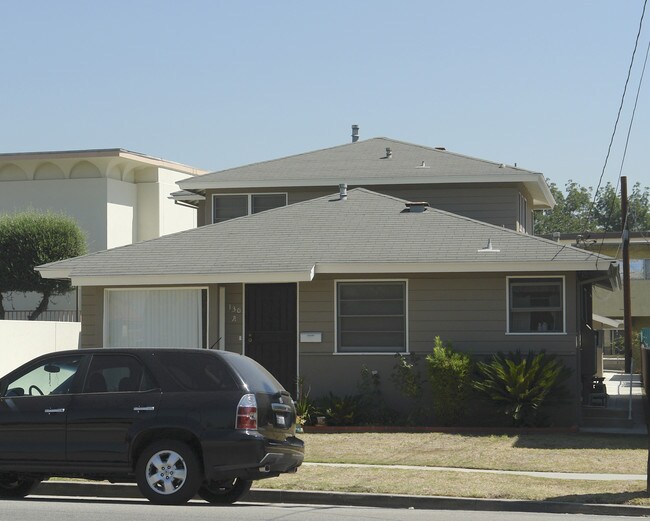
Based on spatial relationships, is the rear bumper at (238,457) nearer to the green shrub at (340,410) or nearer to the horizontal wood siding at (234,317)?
Result: the green shrub at (340,410)

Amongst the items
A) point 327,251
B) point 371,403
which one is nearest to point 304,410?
point 371,403

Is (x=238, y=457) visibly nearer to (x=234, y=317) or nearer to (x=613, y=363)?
(x=234, y=317)

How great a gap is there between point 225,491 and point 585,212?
9554cm

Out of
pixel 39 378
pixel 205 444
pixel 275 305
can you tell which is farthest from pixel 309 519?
pixel 275 305

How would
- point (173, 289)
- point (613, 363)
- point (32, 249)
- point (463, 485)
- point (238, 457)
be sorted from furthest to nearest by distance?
point (613, 363) < point (32, 249) < point (173, 289) < point (463, 485) < point (238, 457)

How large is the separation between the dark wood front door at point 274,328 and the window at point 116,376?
29.7ft

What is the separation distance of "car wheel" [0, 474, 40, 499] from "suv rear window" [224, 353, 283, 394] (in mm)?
2874

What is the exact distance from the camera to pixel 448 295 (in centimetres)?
2083

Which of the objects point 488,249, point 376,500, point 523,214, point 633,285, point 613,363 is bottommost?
point 376,500

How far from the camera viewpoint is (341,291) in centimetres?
2130

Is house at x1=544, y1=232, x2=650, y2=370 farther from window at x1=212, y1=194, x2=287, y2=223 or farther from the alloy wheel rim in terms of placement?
the alloy wheel rim

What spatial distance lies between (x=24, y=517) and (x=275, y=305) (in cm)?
1104

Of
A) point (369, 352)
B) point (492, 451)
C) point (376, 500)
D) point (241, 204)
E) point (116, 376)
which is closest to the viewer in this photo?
point (116, 376)

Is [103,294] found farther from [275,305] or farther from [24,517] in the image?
[24,517]
